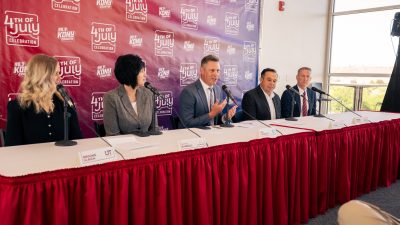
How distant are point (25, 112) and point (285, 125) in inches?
68.2

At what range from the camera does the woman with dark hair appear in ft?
7.66

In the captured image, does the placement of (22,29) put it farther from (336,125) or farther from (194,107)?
(336,125)

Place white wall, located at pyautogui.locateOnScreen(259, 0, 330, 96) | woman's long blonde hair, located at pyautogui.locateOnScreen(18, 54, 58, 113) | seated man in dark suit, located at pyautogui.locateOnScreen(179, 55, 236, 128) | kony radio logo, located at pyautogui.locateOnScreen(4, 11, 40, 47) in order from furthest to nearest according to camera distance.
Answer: white wall, located at pyautogui.locateOnScreen(259, 0, 330, 96), seated man in dark suit, located at pyautogui.locateOnScreen(179, 55, 236, 128), kony radio logo, located at pyautogui.locateOnScreen(4, 11, 40, 47), woman's long blonde hair, located at pyautogui.locateOnScreen(18, 54, 58, 113)

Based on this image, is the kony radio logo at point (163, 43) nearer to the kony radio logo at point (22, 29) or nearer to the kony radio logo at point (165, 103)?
the kony radio logo at point (165, 103)

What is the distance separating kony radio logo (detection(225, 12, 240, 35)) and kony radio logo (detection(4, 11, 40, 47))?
6.68 feet

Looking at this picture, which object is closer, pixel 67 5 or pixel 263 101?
pixel 67 5

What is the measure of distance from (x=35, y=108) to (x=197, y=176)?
1004mm

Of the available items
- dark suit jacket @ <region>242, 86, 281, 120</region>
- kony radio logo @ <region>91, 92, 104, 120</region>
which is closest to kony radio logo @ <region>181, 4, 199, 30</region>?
dark suit jacket @ <region>242, 86, 281, 120</region>

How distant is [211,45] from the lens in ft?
12.5

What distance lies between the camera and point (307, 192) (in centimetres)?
233

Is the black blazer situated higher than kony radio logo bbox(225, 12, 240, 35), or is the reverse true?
kony radio logo bbox(225, 12, 240, 35)

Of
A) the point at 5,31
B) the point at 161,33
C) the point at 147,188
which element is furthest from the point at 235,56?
the point at 147,188

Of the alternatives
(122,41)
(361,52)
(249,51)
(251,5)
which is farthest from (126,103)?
(361,52)

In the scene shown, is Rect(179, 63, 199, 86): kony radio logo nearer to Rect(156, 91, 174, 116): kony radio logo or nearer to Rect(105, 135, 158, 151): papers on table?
Rect(156, 91, 174, 116): kony radio logo
